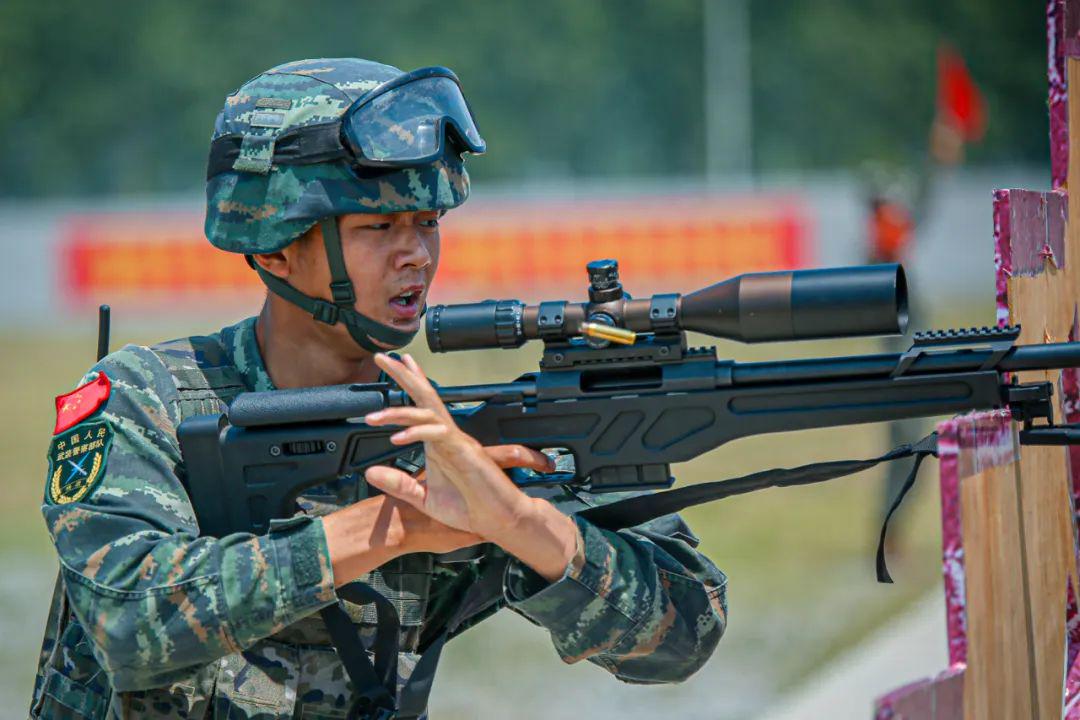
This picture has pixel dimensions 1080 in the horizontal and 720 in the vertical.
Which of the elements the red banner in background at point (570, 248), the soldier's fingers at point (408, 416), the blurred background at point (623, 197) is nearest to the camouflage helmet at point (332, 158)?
the soldier's fingers at point (408, 416)

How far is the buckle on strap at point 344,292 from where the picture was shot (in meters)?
3.27

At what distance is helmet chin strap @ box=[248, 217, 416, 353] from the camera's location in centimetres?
328

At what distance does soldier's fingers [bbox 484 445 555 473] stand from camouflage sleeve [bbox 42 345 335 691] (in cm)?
38

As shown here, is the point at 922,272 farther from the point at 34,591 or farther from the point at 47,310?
the point at 34,591

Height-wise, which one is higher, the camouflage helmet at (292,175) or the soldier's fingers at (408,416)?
the camouflage helmet at (292,175)

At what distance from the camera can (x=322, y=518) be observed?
2.98 metres

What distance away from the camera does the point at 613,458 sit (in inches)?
120

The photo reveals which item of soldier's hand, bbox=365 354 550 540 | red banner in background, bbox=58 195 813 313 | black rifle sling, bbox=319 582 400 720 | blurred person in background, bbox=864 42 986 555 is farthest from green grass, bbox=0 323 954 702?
red banner in background, bbox=58 195 813 313

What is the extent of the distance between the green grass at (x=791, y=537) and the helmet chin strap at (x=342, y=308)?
14.7 ft

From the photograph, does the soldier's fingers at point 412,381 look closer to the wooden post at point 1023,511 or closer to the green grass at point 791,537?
the wooden post at point 1023,511

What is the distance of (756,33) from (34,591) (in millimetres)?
44237

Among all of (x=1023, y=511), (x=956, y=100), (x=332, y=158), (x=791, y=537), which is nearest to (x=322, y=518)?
(x=332, y=158)

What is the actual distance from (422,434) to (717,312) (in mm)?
636

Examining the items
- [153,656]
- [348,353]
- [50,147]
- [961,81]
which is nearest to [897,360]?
[348,353]
